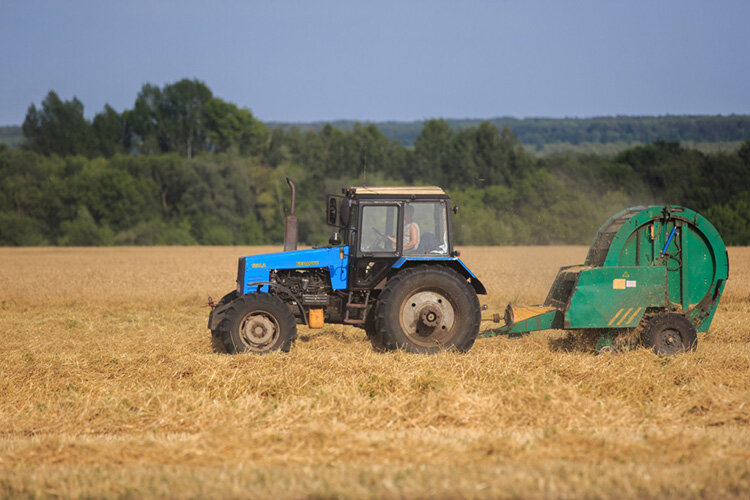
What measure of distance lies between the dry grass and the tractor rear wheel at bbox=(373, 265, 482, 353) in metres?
0.42

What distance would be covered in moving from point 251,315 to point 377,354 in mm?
1521

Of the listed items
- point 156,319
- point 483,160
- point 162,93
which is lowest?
point 156,319

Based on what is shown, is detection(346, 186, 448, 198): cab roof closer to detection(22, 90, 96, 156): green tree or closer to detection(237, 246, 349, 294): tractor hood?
detection(237, 246, 349, 294): tractor hood

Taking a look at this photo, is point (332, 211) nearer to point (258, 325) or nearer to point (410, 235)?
point (410, 235)

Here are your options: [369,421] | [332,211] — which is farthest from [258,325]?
[369,421]

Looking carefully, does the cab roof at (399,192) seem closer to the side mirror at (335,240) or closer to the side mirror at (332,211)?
the side mirror at (332,211)

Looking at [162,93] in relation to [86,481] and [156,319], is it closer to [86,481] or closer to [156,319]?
[156,319]

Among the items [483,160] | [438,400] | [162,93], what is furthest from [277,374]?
[162,93]

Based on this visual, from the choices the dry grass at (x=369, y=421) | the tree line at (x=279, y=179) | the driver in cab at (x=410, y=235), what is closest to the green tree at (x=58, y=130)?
the tree line at (x=279, y=179)

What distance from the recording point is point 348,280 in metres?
8.48

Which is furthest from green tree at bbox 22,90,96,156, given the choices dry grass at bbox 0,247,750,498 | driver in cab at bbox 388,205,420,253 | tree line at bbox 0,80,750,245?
driver in cab at bbox 388,205,420,253

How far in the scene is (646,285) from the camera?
8.57 meters

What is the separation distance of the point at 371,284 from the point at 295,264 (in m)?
0.97

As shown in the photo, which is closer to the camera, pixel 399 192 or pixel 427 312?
pixel 427 312
